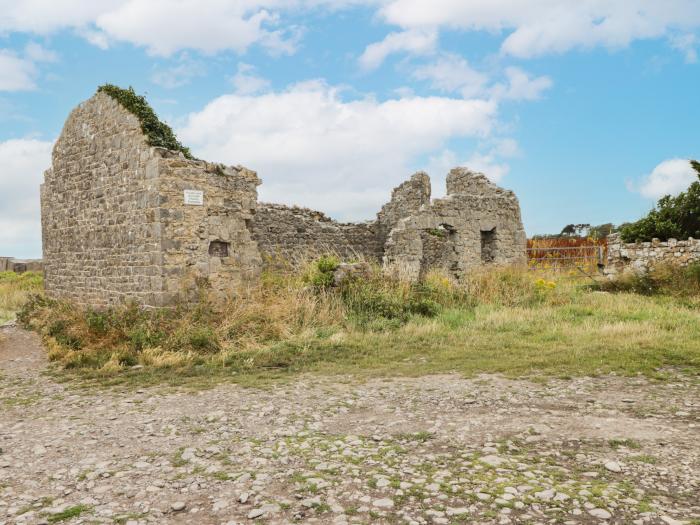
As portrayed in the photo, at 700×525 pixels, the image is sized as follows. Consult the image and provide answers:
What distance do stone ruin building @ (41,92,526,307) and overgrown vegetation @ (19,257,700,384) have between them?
0.67 m

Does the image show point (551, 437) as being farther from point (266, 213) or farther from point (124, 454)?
point (266, 213)

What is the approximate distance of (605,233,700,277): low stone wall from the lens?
50.7ft

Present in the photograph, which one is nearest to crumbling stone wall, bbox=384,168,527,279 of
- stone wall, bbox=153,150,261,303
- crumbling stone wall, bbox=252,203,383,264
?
crumbling stone wall, bbox=252,203,383,264

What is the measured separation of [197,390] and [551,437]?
4.00m

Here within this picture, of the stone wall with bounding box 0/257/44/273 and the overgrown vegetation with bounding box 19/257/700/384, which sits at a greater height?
the stone wall with bounding box 0/257/44/273

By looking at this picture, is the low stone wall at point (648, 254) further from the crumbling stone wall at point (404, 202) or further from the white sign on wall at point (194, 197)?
the white sign on wall at point (194, 197)

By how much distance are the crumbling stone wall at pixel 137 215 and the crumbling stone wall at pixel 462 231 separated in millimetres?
5812

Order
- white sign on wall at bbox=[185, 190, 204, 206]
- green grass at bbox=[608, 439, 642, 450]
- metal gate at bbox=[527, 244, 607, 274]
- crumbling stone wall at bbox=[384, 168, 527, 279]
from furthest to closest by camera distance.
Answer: metal gate at bbox=[527, 244, 607, 274]
crumbling stone wall at bbox=[384, 168, 527, 279]
white sign on wall at bbox=[185, 190, 204, 206]
green grass at bbox=[608, 439, 642, 450]

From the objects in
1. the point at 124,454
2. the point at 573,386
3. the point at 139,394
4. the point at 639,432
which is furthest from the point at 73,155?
the point at 639,432

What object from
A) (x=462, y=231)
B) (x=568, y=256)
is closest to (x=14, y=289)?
(x=462, y=231)

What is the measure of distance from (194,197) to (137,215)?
1162 millimetres

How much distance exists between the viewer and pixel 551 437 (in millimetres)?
4664

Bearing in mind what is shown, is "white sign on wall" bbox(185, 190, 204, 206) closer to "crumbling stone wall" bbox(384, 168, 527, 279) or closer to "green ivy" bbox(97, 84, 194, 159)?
"green ivy" bbox(97, 84, 194, 159)

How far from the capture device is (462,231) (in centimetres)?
1819
